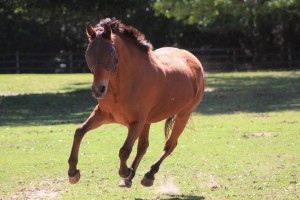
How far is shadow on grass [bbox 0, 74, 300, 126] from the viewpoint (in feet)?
68.7

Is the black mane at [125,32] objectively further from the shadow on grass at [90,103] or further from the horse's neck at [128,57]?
the shadow on grass at [90,103]

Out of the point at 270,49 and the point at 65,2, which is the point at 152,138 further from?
the point at 270,49

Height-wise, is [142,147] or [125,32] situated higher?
[125,32]

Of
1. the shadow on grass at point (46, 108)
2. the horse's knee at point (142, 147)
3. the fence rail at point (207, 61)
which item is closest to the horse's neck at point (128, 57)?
the horse's knee at point (142, 147)

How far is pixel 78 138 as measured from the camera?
8625mm

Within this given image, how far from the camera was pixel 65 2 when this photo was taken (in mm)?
27438

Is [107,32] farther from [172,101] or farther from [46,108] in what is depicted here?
[46,108]

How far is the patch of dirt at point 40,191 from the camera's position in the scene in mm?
9303

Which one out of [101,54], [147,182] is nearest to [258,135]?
[147,182]

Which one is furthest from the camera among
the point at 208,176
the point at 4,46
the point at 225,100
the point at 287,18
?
the point at 4,46

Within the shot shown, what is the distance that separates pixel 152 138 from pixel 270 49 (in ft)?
107

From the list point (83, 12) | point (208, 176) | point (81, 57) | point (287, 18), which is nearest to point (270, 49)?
point (287, 18)

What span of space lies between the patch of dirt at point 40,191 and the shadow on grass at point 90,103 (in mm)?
8790

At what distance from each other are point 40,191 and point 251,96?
16.3 meters
